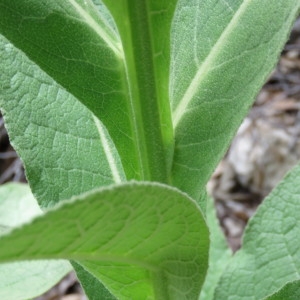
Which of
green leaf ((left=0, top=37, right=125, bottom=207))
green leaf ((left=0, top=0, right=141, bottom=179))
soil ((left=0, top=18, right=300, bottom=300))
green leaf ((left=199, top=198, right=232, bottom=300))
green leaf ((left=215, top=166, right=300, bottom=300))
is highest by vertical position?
green leaf ((left=0, top=0, right=141, bottom=179))

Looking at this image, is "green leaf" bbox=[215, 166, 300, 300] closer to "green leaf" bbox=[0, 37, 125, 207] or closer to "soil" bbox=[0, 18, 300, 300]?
"green leaf" bbox=[0, 37, 125, 207]

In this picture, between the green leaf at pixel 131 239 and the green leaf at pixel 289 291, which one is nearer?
the green leaf at pixel 131 239

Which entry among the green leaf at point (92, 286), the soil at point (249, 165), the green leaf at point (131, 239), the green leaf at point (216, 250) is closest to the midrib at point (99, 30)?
the green leaf at point (131, 239)

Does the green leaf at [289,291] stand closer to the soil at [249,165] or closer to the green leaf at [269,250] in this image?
the green leaf at [269,250]

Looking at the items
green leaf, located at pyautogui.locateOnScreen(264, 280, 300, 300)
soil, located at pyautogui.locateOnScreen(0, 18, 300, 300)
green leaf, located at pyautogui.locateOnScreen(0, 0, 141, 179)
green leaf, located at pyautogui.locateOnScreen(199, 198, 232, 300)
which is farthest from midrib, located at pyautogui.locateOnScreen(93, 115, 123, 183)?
soil, located at pyautogui.locateOnScreen(0, 18, 300, 300)

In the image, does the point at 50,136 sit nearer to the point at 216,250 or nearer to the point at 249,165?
the point at 216,250

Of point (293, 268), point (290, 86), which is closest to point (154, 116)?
point (293, 268)

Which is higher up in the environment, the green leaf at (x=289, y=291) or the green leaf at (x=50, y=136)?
the green leaf at (x=50, y=136)
